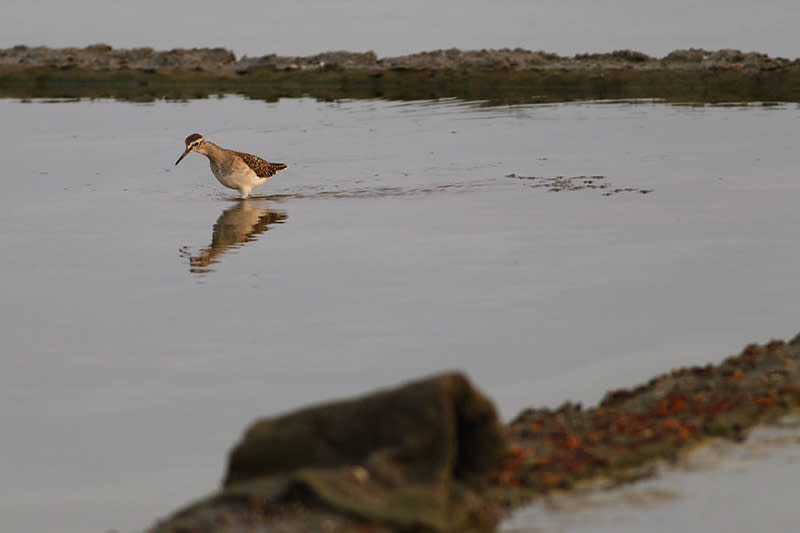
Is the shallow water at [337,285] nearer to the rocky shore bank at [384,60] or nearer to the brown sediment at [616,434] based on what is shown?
the brown sediment at [616,434]

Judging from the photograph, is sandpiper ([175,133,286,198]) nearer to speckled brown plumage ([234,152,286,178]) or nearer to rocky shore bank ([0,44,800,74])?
speckled brown plumage ([234,152,286,178])

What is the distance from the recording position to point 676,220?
61.7ft

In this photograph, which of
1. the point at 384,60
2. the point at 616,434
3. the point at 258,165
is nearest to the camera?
the point at 616,434

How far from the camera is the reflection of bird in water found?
55.9ft

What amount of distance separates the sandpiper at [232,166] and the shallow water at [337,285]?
473 mm

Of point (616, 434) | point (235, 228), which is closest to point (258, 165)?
point (235, 228)

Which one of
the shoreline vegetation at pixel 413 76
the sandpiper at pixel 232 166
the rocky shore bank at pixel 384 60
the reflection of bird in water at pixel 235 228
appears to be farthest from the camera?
the rocky shore bank at pixel 384 60

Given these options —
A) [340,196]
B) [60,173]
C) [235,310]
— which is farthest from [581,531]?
[60,173]

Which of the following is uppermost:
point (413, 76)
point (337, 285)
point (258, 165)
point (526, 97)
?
point (413, 76)

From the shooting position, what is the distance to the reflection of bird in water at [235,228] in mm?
17047

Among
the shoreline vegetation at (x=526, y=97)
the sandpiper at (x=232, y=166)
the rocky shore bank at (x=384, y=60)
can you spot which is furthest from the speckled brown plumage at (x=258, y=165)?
the rocky shore bank at (x=384, y=60)

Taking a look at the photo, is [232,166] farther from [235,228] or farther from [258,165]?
[235,228]

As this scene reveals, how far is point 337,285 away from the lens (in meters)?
15.0

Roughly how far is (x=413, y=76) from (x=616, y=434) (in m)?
38.1
